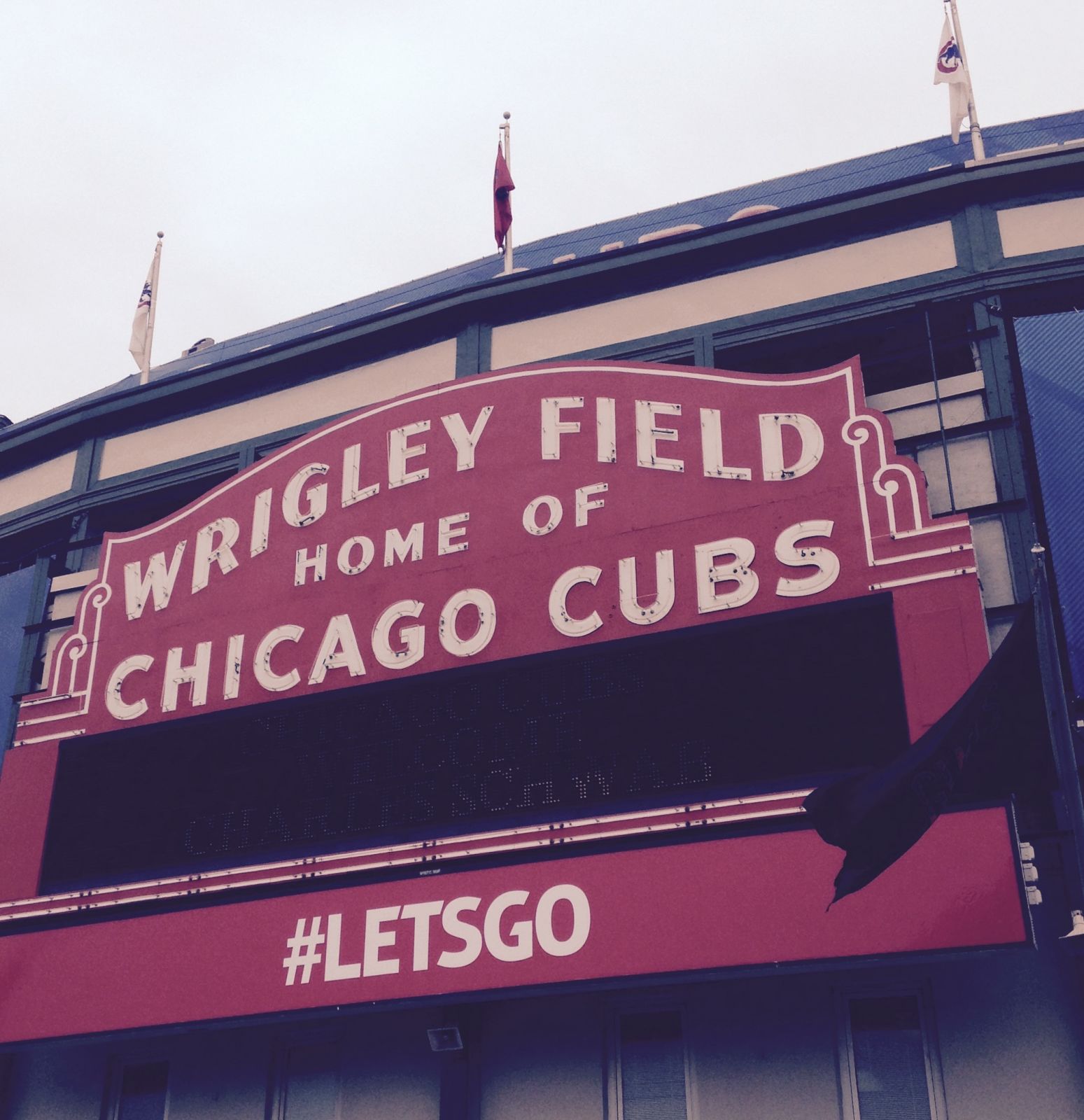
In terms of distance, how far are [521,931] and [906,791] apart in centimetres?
407

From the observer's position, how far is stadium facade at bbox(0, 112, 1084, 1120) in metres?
10.9

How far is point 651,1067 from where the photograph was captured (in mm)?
11758

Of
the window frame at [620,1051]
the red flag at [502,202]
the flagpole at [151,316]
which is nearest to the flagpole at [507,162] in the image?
the red flag at [502,202]

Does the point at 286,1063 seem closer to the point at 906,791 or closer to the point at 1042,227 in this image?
the point at 906,791

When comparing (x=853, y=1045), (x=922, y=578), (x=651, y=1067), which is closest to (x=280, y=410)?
(x=922, y=578)

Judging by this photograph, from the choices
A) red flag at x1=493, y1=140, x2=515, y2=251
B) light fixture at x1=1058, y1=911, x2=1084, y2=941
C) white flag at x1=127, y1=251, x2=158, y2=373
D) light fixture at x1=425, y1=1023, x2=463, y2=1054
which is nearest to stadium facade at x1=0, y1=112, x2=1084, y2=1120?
light fixture at x1=425, y1=1023, x2=463, y2=1054

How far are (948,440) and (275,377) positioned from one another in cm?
822

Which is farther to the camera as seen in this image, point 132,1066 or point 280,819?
point 132,1066

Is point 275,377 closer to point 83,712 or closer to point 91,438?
point 91,438

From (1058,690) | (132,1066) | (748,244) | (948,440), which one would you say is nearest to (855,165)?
(748,244)

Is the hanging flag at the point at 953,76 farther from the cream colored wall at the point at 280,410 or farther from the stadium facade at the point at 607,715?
the cream colored wall at the point at 280,410

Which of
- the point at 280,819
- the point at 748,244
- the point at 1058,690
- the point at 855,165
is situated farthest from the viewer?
the point at 855,165

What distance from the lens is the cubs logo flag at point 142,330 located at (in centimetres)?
1938

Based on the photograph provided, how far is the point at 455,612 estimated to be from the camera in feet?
44.0
